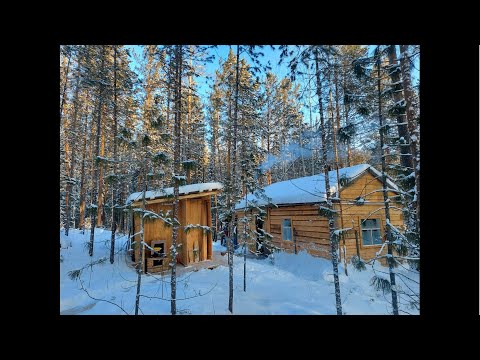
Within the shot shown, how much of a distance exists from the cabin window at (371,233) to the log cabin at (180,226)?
5.44 metres

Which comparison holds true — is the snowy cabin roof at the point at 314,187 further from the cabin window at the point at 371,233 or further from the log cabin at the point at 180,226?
the log cabin at the point at 180,226

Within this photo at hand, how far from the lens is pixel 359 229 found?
7.71 metres

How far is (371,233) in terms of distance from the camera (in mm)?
7895

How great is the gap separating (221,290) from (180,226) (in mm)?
2777

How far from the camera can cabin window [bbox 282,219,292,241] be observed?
9.36 meters

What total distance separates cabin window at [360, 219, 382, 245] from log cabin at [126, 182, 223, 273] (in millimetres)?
5439

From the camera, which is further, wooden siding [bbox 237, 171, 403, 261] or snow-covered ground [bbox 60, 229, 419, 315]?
wooden siding [bbox 237, 171, 403, 261]

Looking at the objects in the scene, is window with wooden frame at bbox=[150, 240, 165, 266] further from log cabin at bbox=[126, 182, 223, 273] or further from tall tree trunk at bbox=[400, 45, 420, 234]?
tall tree trunk at bbox=[400, 45, 420, 234]

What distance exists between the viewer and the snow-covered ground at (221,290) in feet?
14.8

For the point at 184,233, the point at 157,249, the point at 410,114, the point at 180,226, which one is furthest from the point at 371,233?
the point at 157,249

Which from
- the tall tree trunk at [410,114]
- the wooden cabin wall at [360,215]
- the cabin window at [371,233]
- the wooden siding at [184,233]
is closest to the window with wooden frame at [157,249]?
the wooden siding at [184,233]

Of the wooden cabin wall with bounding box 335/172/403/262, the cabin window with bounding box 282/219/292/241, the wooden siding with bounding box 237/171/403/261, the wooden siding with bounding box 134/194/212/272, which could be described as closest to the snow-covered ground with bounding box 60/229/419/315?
the wooden siding with bounding box 237/171/403/261
